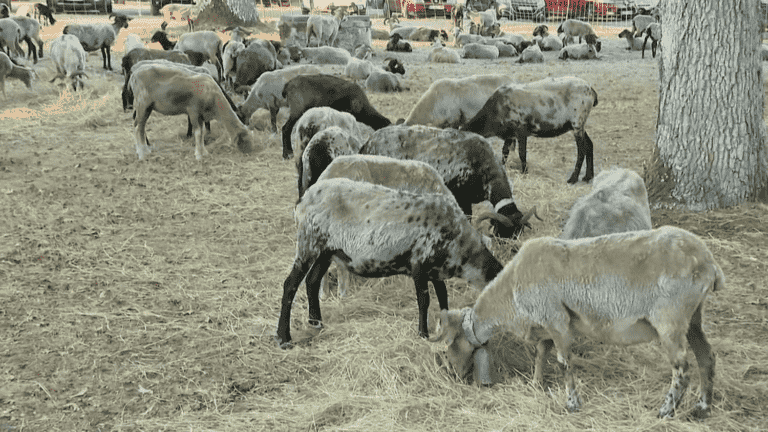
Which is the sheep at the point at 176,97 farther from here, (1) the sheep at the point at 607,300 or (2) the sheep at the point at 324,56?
(2) the sheep at the point at 324,56

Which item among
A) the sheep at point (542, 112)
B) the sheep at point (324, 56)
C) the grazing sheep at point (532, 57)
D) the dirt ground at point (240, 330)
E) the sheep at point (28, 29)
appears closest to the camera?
the dirt ground at point (240, 330)

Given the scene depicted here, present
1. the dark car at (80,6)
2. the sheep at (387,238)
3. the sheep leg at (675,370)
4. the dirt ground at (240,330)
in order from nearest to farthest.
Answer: the sheep leg at (675,370) < the dirt ground at (240,330) < the sheep at (387,238) < the dark car at (80,6)

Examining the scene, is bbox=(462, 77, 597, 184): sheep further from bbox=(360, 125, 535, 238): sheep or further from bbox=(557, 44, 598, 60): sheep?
bbox=(557, 44, 598, 60): sheep

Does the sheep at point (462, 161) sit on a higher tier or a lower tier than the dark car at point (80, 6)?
lower

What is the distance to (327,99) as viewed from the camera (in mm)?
11320

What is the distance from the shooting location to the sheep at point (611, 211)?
5.76m

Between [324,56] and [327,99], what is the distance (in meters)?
11.8

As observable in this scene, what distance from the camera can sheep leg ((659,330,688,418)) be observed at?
13.1ft

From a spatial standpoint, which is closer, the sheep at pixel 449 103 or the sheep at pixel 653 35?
the sheep at pixel 449 103

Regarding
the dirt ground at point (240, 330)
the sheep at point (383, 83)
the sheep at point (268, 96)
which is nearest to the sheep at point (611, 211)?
the dirt ground at point (240, 330)

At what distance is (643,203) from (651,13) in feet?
99.0

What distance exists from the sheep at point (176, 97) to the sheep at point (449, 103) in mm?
3152

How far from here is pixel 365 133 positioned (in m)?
10.5

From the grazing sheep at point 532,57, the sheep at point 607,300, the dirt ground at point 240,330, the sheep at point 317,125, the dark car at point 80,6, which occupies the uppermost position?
the dark car at point 80,6
